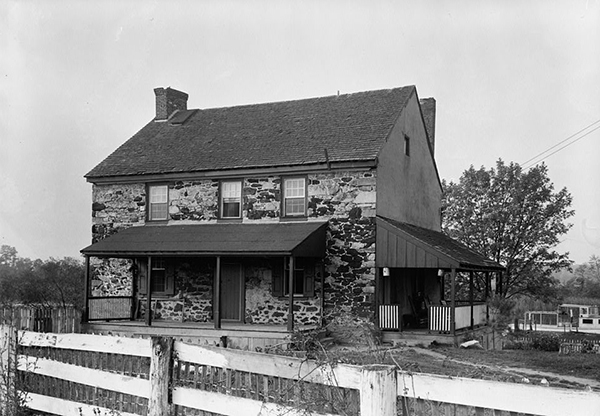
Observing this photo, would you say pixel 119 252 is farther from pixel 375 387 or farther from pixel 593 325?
pixel 593 325

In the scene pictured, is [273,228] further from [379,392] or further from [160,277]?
[379,392]

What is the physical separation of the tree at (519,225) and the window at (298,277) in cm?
2166

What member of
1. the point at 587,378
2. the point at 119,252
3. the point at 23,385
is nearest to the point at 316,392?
the point at 23,385

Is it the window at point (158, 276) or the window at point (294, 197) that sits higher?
the window at point (294, 197)

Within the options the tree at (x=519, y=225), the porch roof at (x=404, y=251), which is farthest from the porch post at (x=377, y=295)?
the tree at (x=519, y=225)

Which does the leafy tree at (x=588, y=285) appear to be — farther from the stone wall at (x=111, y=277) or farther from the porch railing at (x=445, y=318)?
the stone wall at (x=111, y=277)

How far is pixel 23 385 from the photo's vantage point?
7.59 metres

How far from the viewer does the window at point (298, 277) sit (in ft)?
65.8

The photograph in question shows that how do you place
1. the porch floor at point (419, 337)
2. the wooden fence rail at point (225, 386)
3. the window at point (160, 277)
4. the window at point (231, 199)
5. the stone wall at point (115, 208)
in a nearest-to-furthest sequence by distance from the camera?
the wooden fence rail at point (225, 386)
the porch floor at point (419, 337)
the window at point (231, 199)
the window at point (160, 277)
the stone wall at point (115, 208)

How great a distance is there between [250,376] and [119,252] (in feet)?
52.7

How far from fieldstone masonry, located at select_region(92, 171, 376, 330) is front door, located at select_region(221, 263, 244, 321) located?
0.32 metres

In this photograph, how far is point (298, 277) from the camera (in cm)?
2030

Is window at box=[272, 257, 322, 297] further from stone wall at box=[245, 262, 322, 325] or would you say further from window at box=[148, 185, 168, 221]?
window at box=[148, 185, 168, 221]

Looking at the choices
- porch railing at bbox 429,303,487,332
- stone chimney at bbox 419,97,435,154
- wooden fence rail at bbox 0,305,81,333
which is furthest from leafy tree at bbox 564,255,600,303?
wooden fence rail at bbox 0,305,81,333
